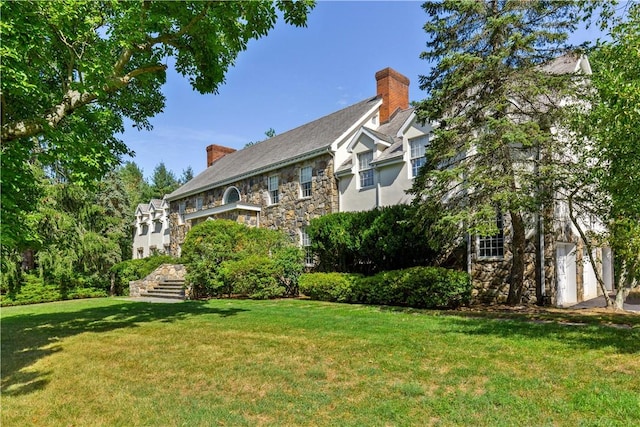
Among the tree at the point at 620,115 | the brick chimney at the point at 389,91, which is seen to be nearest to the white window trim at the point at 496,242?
the tree at the point at 620,115

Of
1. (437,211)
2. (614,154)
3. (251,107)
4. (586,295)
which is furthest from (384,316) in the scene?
(251,107)

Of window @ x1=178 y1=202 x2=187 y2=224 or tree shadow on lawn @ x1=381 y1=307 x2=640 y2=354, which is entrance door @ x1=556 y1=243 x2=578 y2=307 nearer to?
tree shadow on lawn @ x1=381 y1=307 x2=640 y2=354

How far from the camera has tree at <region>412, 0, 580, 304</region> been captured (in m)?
9.92

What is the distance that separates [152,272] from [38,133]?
48.7 ft

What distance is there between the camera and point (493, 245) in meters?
13.1

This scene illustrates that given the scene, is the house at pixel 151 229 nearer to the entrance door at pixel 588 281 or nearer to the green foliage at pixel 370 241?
the green foliage at pixel 370 241

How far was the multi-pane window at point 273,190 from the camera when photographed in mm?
21188

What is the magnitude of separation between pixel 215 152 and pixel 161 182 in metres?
26.0

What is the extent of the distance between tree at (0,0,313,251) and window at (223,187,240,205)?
14751 millimetres

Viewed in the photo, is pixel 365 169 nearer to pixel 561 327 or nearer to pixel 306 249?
pixel 306 249

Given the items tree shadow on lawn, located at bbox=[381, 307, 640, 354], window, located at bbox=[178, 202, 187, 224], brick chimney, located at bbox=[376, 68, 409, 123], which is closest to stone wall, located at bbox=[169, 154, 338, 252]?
brick chimney, located at bbox=[376, 68, 409, 123]

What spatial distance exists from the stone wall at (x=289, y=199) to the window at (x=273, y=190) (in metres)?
0.19

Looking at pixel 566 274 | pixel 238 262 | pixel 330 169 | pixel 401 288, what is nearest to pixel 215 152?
pixel 330 169

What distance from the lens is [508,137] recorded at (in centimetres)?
927
